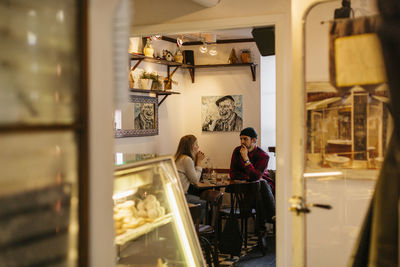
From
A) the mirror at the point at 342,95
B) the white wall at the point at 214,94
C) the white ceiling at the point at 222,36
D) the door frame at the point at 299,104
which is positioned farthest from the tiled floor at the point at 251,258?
the white ceiling at the point at 222,36

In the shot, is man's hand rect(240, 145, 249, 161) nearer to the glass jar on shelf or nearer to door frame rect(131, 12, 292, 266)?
the glass jar on shelf

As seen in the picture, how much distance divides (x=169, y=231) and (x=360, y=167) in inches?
45.3

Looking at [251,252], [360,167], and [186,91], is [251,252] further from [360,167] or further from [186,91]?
[360,167]

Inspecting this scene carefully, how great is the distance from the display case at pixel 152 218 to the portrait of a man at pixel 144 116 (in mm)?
3596

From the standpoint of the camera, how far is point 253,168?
5.94 m

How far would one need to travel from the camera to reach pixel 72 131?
1.45m

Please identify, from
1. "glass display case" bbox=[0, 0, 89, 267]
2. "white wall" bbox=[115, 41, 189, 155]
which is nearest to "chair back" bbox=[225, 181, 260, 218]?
"white wall" bbox=[115, 41, 189, 155]

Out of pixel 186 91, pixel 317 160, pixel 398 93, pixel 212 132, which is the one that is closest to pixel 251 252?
pixel 212 132

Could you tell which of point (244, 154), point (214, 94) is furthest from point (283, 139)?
point (214, 94)

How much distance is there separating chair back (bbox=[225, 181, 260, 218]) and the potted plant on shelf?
1817 millimetres

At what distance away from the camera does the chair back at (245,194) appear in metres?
5.46

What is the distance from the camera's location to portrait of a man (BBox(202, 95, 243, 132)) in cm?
732

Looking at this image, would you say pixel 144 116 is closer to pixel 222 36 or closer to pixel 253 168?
pixel 253 168

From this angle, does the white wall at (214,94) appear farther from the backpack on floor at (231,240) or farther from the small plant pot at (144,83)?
the backpack on floor at (231,240)
